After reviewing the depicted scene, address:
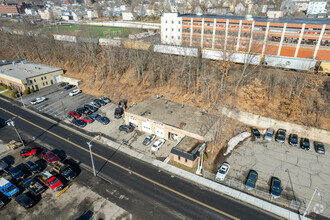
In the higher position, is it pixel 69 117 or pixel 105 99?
pixel 105 99

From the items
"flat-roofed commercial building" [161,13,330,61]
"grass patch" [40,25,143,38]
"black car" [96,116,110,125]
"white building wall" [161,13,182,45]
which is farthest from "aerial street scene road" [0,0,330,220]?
"grass patch" [40,25,143,38]

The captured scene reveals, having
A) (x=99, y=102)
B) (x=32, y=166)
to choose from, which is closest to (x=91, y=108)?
(x=99, y=102)

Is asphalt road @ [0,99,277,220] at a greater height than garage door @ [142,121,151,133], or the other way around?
garage door @ [142,121,151,133]

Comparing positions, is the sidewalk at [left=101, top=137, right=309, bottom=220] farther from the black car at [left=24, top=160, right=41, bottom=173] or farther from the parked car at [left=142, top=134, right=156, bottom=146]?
the black car at [left=24, top=160, right=41, bottom=173]

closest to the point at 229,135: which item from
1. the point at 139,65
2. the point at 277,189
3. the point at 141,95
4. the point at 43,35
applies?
the point at 277,189

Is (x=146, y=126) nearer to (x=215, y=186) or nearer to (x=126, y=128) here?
(x=126, y=128)

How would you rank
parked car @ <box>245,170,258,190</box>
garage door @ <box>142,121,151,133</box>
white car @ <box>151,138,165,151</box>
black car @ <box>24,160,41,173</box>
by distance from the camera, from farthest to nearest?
garage door @ <box>142,121,151,133</box>, white car @ <box>151,138,165,151</box>, black car @ <box>24,160,41,173</box>, parked car @ <box>245,170,258,190</box>
